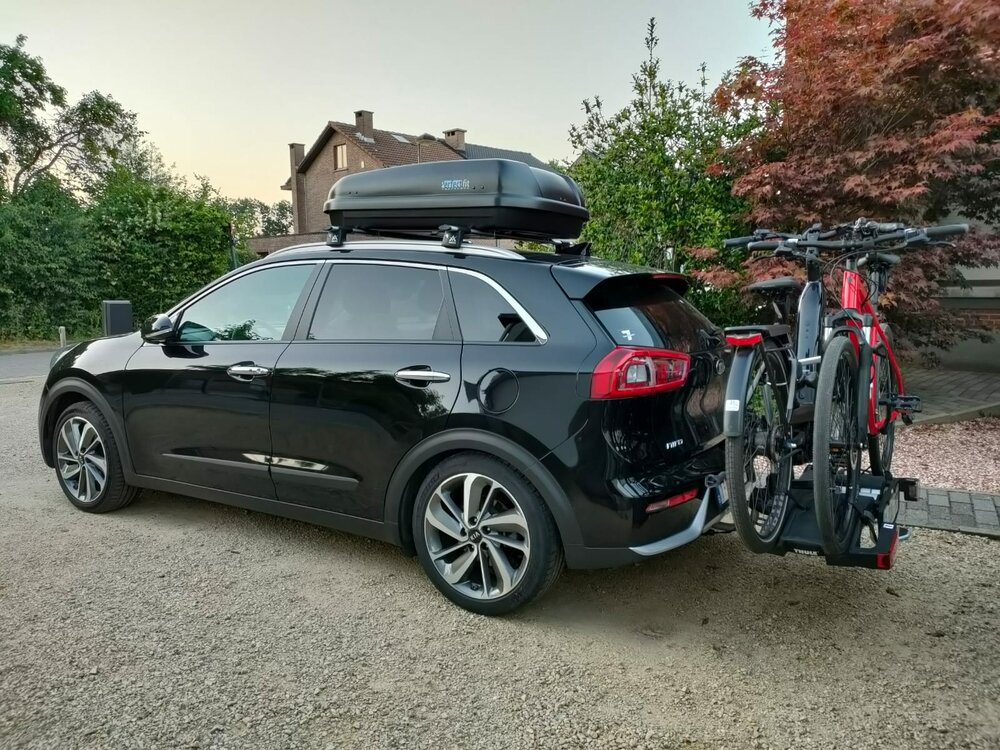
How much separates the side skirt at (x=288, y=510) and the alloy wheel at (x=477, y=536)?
0.96 feet

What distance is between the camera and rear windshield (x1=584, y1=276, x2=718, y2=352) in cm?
336

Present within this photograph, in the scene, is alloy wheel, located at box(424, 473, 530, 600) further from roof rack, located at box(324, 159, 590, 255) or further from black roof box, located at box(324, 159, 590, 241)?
black roof box, located at box(324, 159, 590, 241)

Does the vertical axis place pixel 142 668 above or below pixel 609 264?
below

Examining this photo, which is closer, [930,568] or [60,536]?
[930,568]

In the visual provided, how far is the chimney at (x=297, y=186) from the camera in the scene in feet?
149

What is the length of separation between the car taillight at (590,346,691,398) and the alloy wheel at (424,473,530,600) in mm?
632

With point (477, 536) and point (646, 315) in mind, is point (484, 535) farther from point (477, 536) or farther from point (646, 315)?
point (646, 315)

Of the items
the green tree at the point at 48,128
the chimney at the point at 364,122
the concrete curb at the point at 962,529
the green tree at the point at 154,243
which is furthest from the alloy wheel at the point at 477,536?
the chimney at the point at 364,122

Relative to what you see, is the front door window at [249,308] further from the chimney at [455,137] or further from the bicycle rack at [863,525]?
the chimney at [455,137]

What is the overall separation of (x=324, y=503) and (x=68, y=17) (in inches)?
446

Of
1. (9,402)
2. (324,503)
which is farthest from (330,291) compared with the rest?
(9,402)

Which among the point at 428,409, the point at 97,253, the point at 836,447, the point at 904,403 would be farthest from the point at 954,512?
the point at 97,253

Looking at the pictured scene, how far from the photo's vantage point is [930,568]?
402 centimetres

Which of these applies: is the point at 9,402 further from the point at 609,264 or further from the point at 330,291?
the point at 609,264
